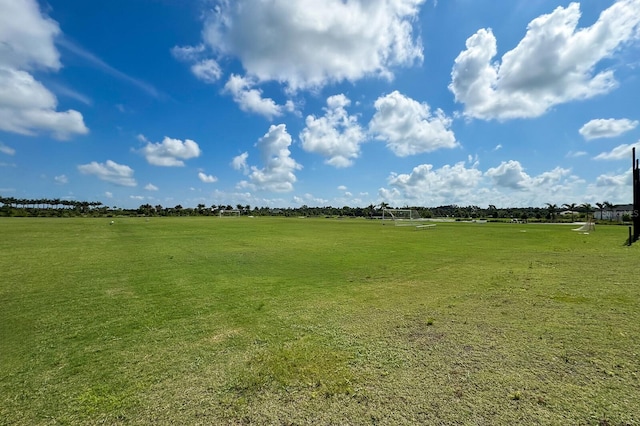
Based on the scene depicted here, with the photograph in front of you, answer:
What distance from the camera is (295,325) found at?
18.6 ft

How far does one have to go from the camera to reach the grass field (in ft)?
10.4

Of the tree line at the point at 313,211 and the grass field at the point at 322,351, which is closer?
the grass field at the point at 322,351

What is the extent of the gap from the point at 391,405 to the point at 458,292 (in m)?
5.57

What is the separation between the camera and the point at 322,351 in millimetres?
4535

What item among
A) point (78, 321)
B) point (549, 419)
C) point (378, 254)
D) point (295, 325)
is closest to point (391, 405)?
point (549, 419)

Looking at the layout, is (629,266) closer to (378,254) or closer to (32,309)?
(378,254)

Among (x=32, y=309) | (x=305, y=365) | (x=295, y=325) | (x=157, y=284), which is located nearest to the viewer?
(x=305, y=365)

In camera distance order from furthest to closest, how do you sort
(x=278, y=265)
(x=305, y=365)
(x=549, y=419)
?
(x=278, y=265) < (x=305, y=365) < (x=549, y=419)

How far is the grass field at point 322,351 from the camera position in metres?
3.18

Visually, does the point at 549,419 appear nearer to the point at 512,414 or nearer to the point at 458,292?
the point at 512,414

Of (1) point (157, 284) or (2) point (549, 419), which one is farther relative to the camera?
(1) point (157, 284)

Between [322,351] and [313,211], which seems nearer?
[322,351]

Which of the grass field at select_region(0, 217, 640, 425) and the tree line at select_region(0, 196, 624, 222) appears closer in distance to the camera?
the grass field at select_region(0, 217, 640, 425)

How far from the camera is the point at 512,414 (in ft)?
9.98
